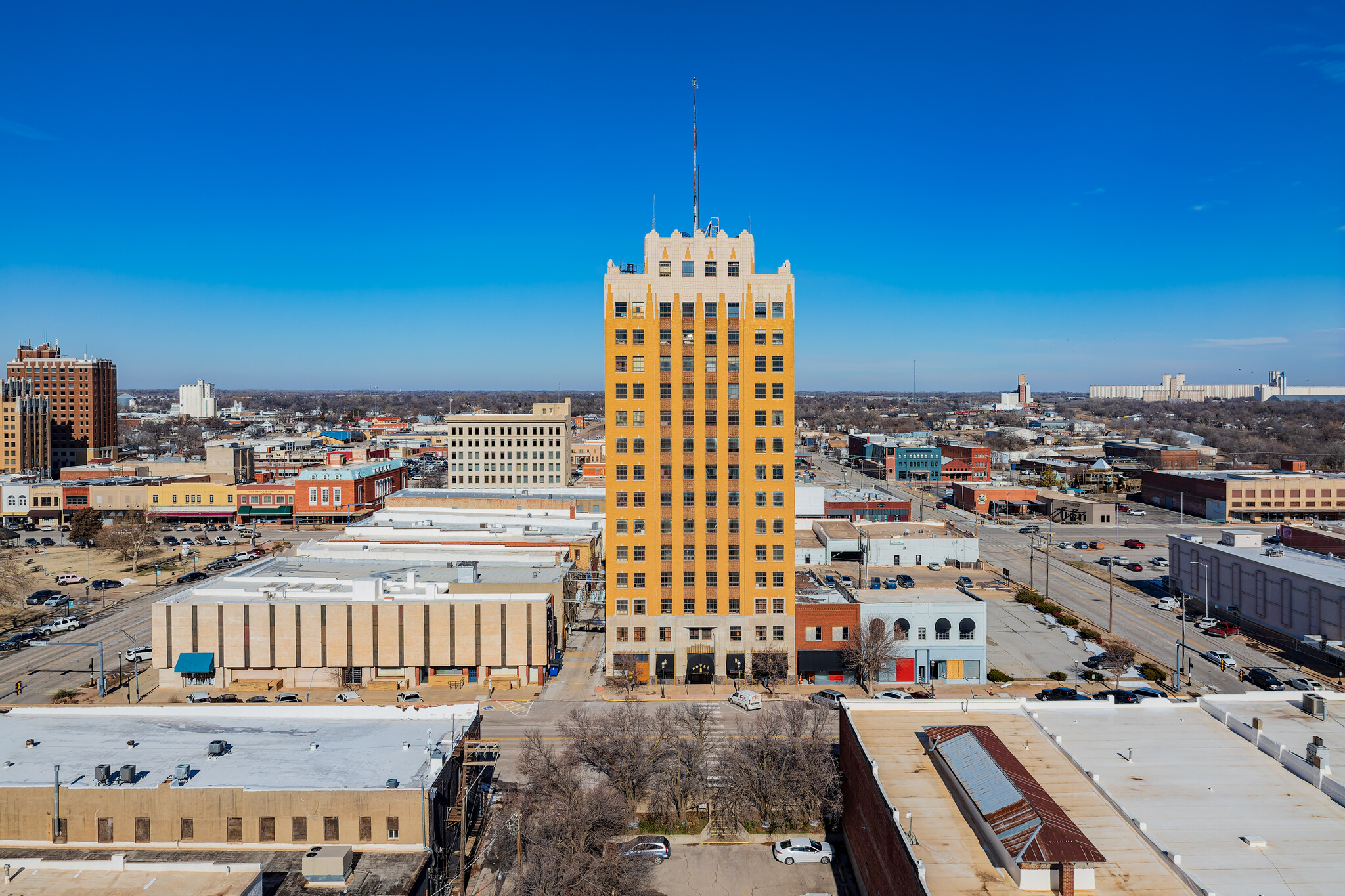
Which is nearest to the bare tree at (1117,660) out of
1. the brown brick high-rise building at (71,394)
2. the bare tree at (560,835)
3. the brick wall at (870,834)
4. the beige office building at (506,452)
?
the brick wall at (870,834)

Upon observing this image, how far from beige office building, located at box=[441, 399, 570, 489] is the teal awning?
8139cm

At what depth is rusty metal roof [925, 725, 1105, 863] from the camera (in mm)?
24484

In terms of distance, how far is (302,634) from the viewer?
205 feet

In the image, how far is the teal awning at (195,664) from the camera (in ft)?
202

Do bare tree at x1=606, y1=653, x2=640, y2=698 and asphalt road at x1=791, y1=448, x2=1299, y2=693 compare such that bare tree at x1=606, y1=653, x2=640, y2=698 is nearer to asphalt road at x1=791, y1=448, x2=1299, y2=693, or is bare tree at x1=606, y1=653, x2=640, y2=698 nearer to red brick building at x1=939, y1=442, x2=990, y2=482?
asphalt road at x1=791, y1=448, x2=1299, y2=693

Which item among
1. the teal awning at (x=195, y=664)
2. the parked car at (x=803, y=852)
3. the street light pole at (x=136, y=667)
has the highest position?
the teal awning at (x=195, y=664)

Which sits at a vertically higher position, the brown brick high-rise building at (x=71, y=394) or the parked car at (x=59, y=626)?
the brown brick high-rise building at (x=71, y=394)

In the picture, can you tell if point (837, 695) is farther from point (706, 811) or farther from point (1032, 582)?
point (1032, 582)

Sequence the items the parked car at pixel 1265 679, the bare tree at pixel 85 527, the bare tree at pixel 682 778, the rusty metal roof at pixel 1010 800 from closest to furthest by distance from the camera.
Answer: the rusty metal roof at pixel 1010 800
the bare tree at pixel 682 778
the parked car at pixel 1265 679
the bare tree at pixel 85 527

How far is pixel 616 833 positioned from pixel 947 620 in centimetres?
3451

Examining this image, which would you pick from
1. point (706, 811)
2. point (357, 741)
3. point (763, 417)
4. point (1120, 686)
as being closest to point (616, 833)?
point (706, 811)

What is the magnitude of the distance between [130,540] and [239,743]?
291 feet

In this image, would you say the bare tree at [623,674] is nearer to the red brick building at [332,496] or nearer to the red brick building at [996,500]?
the red brick building at [332,496]

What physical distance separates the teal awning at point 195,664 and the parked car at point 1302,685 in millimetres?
80461
